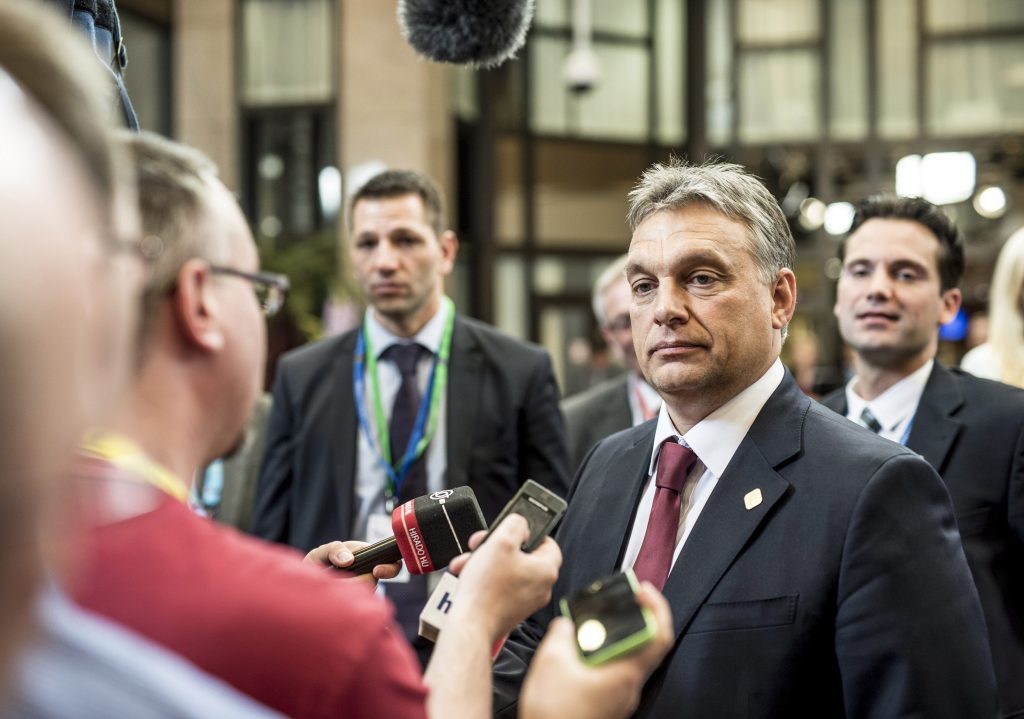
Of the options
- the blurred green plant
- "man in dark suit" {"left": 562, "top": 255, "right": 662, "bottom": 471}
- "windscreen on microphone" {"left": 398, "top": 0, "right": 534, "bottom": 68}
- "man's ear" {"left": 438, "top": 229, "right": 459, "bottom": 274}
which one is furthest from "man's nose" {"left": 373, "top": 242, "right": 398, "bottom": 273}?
the blurred green plant

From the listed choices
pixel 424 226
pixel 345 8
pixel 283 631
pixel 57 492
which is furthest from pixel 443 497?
pixel 345 8

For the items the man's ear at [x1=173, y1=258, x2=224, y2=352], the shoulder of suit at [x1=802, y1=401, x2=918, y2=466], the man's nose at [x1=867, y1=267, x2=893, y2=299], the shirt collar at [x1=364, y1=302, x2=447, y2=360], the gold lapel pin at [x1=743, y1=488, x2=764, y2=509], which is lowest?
the gold lapel pin at [x1=743, y1=488, x2=764, y2=509]

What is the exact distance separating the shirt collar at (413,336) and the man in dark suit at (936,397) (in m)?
1.36

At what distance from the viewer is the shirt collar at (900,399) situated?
123 inches

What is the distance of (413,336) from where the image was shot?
3773mm

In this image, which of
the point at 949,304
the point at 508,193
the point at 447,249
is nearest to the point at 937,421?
the point at 949,304

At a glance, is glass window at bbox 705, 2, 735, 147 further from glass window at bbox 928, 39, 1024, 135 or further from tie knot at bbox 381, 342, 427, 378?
tie knot at bbox 381, 342, 427, 378

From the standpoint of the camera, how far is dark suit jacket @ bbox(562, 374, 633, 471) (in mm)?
4414

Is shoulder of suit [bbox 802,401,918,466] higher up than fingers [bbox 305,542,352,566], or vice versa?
shoulder of suit [bbox 802,401,918,466]

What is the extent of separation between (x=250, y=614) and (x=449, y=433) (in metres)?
2.59

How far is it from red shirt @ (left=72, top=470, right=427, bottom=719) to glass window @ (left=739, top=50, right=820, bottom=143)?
13.6 meters

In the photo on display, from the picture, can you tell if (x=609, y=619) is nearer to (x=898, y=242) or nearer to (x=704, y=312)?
(x=704, y=312)

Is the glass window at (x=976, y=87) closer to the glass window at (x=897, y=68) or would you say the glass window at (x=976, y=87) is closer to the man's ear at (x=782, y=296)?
the glass window at (x=897, y=68)

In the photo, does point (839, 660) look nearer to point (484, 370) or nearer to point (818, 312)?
point (484, 370)
